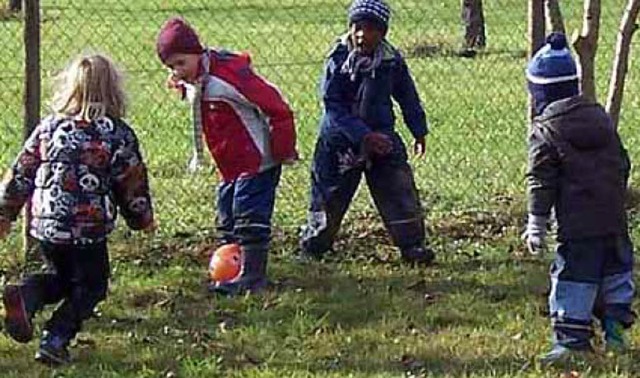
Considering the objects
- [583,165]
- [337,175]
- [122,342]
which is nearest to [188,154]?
[337,175]

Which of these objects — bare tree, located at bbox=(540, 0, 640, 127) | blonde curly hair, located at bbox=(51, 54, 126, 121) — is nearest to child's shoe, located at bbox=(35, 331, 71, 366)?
blonde curly hair, located at bbox=(51, 54, 126, 121)

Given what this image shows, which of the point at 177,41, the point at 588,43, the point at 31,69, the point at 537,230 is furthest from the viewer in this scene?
the point at 588,43

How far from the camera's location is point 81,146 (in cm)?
594

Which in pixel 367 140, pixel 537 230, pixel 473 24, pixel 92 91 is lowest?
pixel 537 230

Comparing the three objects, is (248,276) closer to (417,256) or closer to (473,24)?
(417,256)

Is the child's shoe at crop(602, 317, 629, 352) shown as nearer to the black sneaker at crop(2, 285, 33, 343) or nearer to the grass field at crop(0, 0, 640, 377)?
the grass field at crop(0, 0, 640, 377)

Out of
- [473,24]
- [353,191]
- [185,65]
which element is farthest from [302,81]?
[185,65]

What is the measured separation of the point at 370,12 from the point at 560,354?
90.8 inches

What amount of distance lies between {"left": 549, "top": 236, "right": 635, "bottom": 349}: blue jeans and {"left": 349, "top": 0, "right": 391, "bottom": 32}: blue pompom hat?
6.44 ft

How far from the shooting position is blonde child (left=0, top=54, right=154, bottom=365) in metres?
5.96

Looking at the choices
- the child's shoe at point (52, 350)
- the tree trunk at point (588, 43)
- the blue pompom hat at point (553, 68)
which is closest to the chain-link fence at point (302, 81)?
the child's shoe at point (52, 350)

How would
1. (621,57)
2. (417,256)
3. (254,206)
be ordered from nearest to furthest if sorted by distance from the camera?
1. (254,206)
2. (417,256)
3. (621,57)

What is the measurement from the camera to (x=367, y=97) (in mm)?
7902

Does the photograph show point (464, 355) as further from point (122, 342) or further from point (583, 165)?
point (122, 342)
